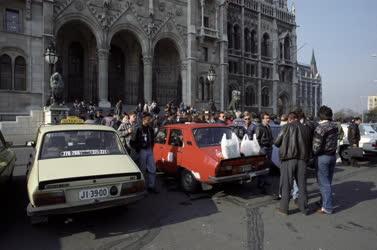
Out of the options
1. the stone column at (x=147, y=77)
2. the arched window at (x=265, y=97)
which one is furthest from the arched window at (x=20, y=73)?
the arched window at (x=265, y=97)

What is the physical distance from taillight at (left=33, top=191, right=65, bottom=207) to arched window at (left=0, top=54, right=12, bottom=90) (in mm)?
20330

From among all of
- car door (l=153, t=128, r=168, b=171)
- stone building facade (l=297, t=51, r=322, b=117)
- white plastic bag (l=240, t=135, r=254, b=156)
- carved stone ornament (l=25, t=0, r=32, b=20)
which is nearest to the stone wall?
carved stone ornament (l=25, t=0, r=32, b=20)

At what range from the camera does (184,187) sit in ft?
26.1

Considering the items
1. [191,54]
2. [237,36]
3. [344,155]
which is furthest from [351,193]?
[237,36]

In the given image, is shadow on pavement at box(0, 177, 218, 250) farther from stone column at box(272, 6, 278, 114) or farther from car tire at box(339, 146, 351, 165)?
stone column at box(272, 6, 278, 114)

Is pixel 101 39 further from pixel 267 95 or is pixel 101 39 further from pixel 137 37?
pixel 267 95

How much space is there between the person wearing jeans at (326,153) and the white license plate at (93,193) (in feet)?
12.8

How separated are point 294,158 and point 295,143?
0.29 meters

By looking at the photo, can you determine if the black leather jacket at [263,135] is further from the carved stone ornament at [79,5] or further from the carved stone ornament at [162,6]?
the carved stone ornament at [162,6]

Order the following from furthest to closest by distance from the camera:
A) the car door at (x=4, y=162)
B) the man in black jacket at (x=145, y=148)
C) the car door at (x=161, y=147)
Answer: the car door at (x=161, y=147), the man in black jacket at (x=145, y=148), the car door at (x=4, y=162)

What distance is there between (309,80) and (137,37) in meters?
88.5

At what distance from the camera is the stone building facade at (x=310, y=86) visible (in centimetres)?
10131

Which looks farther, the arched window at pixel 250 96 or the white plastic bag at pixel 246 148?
the arched window at pixel 250 96

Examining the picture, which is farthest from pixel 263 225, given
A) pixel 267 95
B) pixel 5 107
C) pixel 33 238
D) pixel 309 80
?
pixel 309 80
